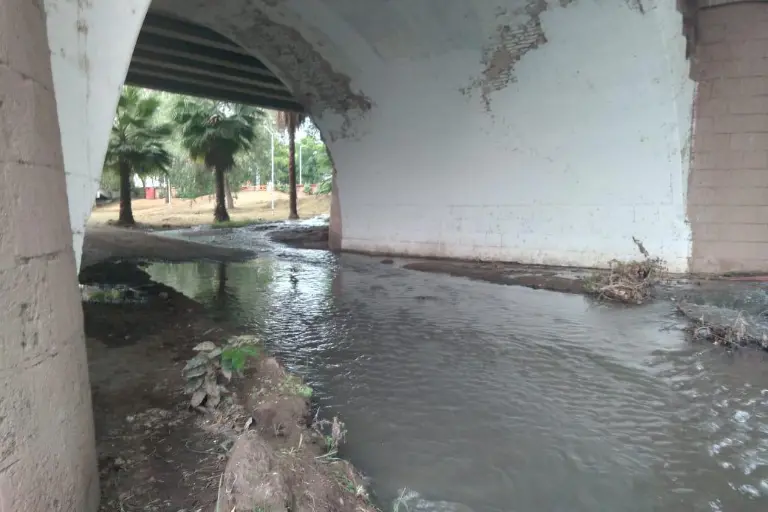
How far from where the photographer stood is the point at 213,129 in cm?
2430

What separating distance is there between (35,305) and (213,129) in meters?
23.8

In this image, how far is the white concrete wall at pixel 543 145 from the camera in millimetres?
9891

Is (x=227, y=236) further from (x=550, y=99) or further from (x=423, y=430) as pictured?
(x=423, y=430)

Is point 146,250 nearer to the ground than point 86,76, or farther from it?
nearer to the ground

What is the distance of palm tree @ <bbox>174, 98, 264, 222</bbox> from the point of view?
2439cm

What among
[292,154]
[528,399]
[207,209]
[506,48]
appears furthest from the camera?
[207,209]

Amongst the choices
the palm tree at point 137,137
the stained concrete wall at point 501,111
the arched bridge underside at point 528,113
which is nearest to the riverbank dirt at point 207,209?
the palm tree at point 137,137

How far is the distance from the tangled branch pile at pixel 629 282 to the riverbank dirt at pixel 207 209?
23.7 metres

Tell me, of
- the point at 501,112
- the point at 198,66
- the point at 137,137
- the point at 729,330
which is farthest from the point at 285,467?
the point at 137,137

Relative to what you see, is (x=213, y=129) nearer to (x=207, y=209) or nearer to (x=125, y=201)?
(x=125, y=201)

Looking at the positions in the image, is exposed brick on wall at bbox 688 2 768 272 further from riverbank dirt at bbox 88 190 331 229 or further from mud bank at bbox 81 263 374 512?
riverbank dirt at bbox 88 190 331 229

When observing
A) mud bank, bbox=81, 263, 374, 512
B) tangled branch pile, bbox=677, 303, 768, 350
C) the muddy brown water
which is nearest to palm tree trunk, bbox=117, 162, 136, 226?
the muddy brown water

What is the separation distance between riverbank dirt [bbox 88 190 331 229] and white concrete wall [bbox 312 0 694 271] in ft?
59.4

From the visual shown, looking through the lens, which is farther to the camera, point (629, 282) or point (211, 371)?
point (629, 282)
